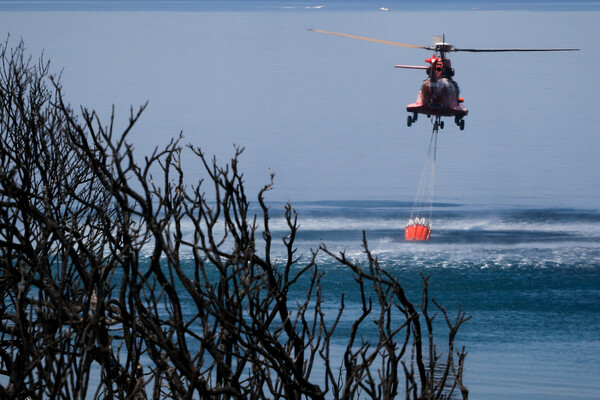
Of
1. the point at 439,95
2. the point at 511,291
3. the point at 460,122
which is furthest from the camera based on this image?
the point at 511,291

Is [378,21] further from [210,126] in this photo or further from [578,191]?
[578,191]

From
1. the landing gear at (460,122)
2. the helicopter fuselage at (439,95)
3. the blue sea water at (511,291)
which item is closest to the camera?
the landing gear at (460,122)

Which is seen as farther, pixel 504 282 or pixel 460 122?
pixel 504 282

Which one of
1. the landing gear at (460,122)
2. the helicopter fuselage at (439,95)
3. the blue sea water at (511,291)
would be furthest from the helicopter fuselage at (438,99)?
the blue sea water at (511,291)

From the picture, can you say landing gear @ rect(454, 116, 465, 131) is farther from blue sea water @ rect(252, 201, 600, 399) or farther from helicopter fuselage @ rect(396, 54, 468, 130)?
Answer: blue sea water @ rect(252, 201, 600, 399)

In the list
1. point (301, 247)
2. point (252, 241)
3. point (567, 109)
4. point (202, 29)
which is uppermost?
point (202, 29)

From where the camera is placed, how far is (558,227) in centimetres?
4612

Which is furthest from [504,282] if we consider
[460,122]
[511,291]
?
[460,122]

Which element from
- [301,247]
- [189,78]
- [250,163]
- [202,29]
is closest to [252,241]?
[301,247]

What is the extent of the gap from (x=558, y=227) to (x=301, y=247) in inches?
528

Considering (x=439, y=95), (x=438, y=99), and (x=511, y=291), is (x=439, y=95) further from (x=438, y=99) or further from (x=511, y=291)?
(x=511, y=291)

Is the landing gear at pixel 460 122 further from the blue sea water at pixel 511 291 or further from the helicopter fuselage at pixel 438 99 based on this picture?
the blue sea water at pixel 511 291

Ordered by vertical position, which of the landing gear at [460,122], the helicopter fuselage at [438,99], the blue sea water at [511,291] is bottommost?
the blue sea water at [511,291]

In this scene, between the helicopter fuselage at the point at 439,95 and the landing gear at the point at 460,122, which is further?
the helicopter fuselage at the point at 439,95
